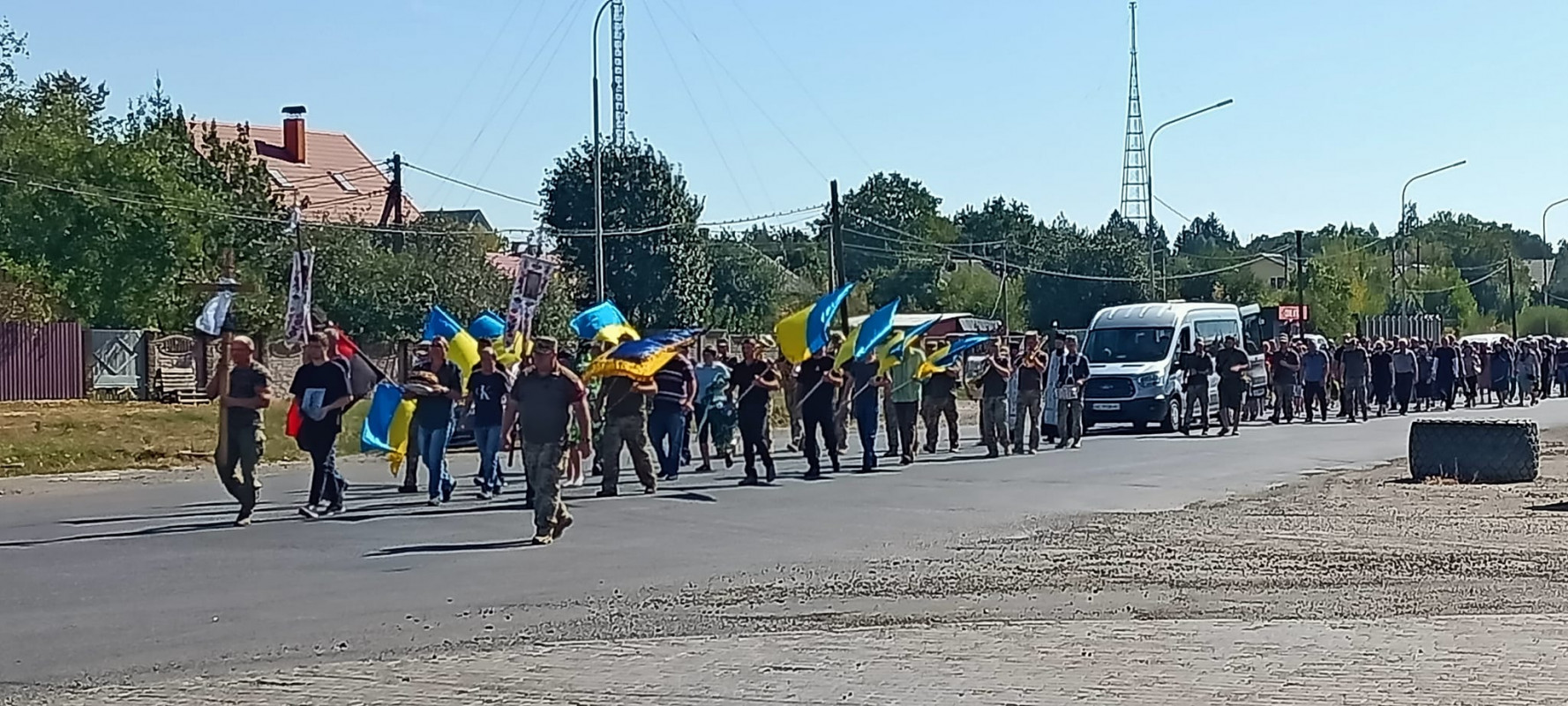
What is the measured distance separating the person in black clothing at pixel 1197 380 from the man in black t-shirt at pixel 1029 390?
5900mm

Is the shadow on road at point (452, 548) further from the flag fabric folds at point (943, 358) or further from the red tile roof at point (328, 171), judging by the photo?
the red tile roof at point (328, 171)

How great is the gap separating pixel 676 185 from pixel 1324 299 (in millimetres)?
27633

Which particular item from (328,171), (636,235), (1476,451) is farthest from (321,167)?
(1476,451)

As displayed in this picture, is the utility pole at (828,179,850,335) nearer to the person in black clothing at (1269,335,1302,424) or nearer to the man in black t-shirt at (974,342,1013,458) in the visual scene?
the person in black clothing at (1269,335,1302,424)

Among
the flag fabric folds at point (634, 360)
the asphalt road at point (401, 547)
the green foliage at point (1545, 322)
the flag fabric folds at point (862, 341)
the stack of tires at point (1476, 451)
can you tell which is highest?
the green foliage at point (1545, 322)

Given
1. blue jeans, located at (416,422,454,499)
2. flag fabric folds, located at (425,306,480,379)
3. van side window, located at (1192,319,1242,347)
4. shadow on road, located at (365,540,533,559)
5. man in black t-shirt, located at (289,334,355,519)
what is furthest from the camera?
van side window, located at (1192,319,1242,347)

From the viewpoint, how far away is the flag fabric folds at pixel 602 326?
761 inches

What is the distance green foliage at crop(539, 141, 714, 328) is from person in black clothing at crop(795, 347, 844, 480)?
38166 mm

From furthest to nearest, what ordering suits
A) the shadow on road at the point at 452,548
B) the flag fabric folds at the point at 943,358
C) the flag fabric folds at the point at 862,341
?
the flag fabric folds at the point at 943,358 → the flag fabric folds at the point at 862,341 → the shadow on road at the point at 452,548

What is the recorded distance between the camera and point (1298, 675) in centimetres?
857

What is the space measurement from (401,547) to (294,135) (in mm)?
71107

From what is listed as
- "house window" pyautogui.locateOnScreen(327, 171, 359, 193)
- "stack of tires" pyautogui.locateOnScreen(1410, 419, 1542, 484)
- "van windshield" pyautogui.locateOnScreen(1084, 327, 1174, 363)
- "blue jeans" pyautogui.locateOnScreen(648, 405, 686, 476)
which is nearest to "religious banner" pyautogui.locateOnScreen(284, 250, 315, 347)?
"blue jeans" pyautogui.locateOnScreen(648, 405, 686, 476)

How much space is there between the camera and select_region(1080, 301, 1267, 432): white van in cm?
3142

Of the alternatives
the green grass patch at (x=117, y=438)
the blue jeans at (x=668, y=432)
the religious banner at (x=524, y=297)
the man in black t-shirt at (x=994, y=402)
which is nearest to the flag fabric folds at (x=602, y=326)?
the blue jeans at (x=668, y=432)
